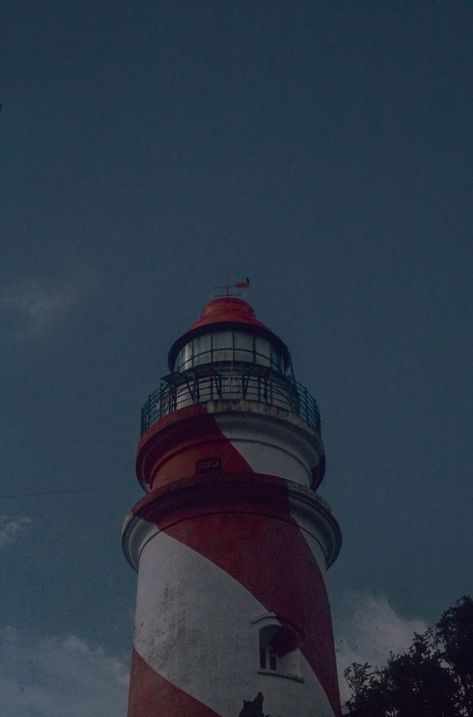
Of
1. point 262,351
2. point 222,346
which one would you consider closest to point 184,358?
point 222,346

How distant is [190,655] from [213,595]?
3.35 feet

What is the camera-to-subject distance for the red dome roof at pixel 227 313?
55.3 ft

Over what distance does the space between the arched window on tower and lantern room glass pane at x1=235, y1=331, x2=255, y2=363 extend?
5878 mm

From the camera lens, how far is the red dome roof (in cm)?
1684

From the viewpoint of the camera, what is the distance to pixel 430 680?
668 inches

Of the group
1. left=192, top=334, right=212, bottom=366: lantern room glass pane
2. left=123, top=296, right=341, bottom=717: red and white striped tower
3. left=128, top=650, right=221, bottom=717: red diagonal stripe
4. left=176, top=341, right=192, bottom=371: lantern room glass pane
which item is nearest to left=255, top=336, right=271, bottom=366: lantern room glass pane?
left=123, top=296, right=341, bottom=717: red and white striped tower

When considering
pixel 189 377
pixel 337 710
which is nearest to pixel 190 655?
pixel 337 710

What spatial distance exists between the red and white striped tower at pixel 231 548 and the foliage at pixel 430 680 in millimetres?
4837

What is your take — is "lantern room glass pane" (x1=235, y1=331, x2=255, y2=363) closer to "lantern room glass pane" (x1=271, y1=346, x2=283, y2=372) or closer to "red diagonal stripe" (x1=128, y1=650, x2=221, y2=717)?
"lantern room glass pane" (x1=271, y1=346, x2=283, y2=372)

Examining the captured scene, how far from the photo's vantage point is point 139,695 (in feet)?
40.8

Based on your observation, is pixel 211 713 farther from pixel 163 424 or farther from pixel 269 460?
pixel 163 424

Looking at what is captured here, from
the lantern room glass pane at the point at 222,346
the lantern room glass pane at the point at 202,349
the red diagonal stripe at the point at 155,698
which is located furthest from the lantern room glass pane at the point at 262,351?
the red diagonal stripe at the point at 155,698

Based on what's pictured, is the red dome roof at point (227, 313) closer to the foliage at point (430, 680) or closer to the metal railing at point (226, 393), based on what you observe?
the metal railing at point (226, 393)

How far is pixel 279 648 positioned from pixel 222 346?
21.6 feet
